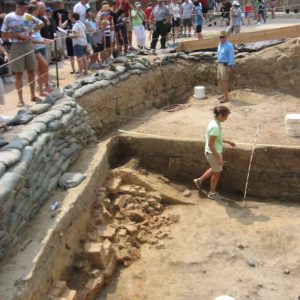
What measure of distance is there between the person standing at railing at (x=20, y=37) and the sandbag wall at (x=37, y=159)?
97 centimetres

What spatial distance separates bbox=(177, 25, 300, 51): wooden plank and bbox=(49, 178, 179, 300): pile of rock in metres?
6.47

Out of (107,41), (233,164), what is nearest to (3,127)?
(233,164)

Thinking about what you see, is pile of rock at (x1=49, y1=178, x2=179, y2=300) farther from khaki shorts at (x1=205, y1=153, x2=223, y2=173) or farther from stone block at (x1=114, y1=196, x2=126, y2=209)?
khaki shorts at (x1=205, y1=153, x2=223, y2=173)

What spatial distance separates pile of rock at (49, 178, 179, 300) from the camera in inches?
228

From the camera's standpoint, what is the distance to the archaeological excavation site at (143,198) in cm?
527

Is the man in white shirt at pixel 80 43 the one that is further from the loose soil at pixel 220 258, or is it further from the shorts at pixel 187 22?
the shorts at pixel 187 22

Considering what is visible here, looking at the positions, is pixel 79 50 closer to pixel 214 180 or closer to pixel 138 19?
pixel 138 19

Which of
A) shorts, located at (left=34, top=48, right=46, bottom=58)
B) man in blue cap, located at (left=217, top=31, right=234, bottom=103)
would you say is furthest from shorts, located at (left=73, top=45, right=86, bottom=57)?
man in blue cap, located at (left=217, top=31, right=234, bottom=103)

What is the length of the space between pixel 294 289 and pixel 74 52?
6.95 m

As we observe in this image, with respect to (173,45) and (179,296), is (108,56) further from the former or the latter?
(179,296)

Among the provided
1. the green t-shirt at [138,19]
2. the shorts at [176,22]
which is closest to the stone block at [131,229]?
the green t-shirt at [138,19]

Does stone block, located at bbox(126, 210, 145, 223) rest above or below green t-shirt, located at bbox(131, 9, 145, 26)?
below

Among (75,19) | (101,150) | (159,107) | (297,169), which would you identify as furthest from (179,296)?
(75,19)

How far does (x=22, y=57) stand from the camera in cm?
794
